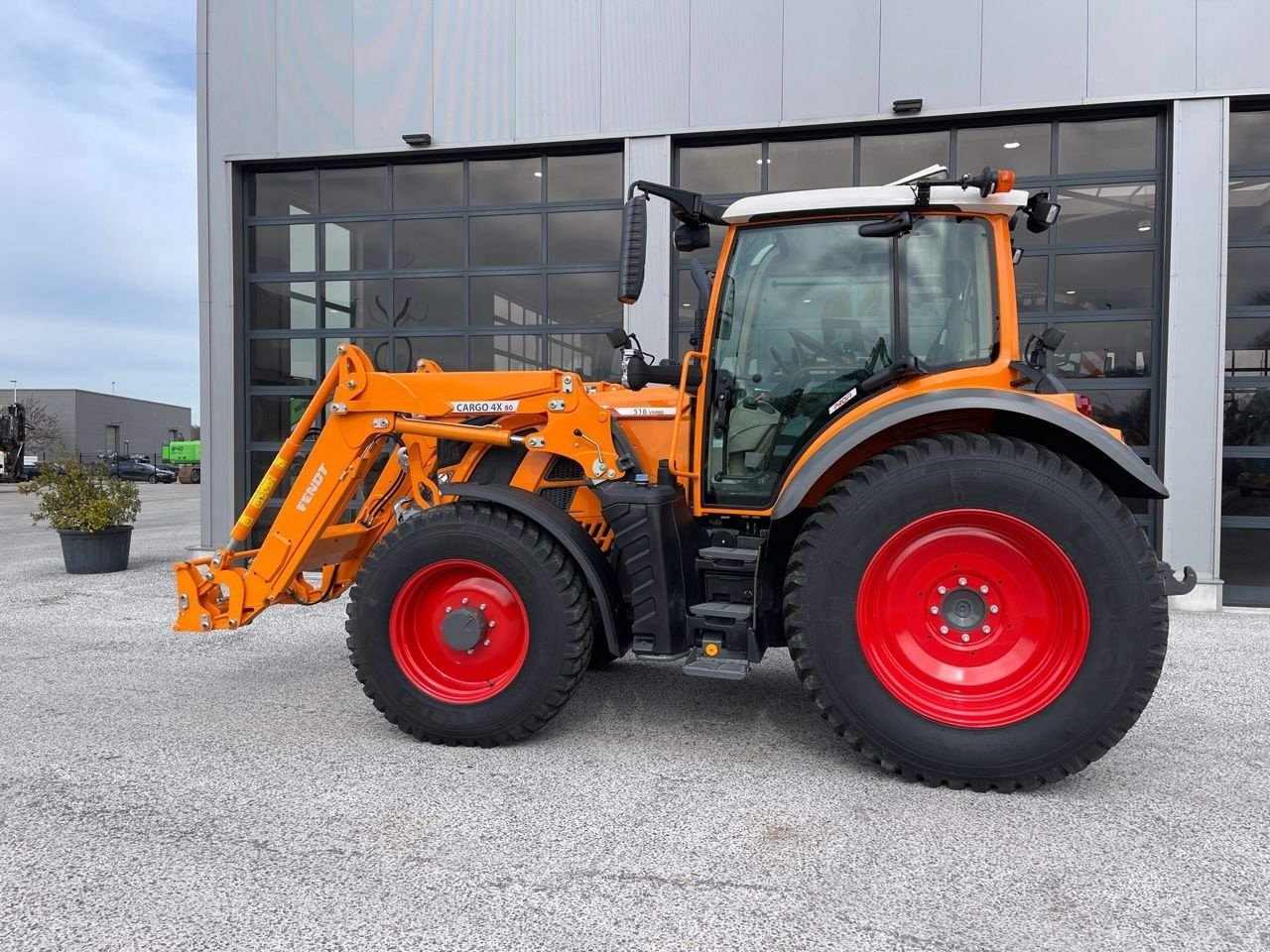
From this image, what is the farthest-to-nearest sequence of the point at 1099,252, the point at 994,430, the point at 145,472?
the point at 145,472
the point at 1099,252
the point at 994,430

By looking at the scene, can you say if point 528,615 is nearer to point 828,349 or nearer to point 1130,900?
point 828,349

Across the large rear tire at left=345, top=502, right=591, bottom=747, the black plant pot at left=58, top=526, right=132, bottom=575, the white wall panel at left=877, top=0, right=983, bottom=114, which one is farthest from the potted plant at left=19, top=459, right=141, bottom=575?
the white wall panel at left=877, top=0, right=983, bottom=114

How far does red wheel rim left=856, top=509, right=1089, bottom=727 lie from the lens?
2916 millimetres

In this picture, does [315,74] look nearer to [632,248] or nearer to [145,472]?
[632,248]

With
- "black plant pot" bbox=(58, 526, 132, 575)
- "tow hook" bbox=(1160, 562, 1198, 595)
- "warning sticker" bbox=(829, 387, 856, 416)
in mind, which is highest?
"warning sticker" bbox=(829, 387, 856, 416)

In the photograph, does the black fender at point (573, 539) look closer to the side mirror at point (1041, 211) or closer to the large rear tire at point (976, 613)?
the large rear tire at point (976, 613)

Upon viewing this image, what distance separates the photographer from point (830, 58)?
7039mm

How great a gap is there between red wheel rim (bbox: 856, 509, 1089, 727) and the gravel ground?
1.23 ft

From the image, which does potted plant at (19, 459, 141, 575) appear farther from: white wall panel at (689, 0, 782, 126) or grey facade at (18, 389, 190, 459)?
grey facade at (18, 389, 190, 459)

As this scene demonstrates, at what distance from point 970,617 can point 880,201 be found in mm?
1702

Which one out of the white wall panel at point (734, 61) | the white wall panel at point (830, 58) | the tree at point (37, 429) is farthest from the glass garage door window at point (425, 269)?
the tree at point (37, 429)

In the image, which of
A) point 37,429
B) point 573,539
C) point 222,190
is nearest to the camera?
point 573,539

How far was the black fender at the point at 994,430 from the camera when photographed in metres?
2.93

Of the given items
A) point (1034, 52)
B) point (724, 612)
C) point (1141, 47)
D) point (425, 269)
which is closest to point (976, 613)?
point (724, 612)
